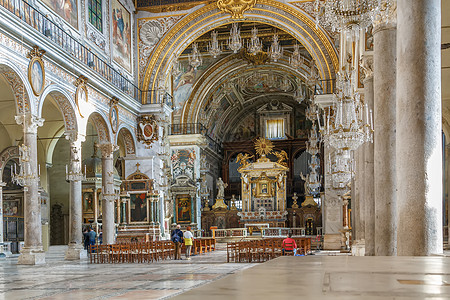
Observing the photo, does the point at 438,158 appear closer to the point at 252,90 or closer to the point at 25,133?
the point at 25,133

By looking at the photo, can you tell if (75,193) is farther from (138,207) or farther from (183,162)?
(183,162)

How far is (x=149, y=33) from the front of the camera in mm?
24656

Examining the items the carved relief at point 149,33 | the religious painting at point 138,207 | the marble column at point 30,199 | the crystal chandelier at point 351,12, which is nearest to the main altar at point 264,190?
the religious painting at point 138,207

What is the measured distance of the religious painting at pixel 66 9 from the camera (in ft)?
58.1

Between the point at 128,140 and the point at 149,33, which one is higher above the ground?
the point at 149,33

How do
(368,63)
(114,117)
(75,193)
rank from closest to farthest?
(368,63), (75,193), (114,117)

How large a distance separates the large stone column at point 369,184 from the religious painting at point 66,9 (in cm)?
1007

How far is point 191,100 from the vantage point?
31312 mm

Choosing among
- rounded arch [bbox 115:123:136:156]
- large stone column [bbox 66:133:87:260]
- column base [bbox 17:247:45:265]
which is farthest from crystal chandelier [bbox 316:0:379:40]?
rounded arch [bbox 115:123:136:156]

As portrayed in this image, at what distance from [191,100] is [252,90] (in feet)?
23.4

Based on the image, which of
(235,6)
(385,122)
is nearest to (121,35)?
(235,6)

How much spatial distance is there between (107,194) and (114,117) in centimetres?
296

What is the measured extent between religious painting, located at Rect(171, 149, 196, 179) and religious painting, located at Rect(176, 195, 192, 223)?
4.10 ft

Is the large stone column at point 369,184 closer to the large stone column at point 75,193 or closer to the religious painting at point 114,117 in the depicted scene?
the large stone column at point 75,193
